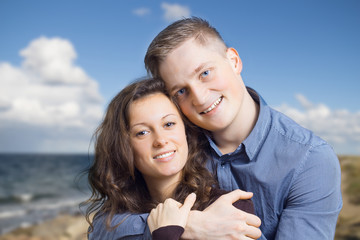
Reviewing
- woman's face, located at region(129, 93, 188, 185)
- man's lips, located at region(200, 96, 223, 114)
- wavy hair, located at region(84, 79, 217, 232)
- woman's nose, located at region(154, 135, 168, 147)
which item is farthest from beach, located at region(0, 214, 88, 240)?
man's lips, located at region(200, 96, 223, 114)

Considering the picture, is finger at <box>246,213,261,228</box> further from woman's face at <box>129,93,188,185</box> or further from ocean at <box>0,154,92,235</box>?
ocean at <box>0,154,92,235</box>

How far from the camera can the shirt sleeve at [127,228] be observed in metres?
2.25

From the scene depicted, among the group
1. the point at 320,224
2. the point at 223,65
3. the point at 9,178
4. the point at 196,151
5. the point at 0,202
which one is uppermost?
the point at 9,178

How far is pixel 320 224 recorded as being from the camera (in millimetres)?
2369

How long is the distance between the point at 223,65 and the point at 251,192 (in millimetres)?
917

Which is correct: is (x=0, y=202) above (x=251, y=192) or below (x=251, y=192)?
above

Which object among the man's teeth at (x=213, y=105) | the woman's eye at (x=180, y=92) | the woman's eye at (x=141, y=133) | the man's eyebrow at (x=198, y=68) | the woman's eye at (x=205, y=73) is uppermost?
the man's eyebrow at (x=198, y=68)

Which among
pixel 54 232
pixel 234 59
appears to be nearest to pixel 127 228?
pixel 234 59

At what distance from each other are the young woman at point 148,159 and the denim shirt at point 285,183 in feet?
0.57

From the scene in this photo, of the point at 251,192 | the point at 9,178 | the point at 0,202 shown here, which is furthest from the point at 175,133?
the point at 9,178

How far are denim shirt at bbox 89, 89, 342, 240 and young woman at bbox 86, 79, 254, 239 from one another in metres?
0.17

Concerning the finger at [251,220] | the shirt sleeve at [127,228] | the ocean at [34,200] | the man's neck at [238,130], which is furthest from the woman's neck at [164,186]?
the ocean at [34,200]

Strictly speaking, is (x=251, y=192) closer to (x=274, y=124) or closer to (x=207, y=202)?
(x=207, y=202)

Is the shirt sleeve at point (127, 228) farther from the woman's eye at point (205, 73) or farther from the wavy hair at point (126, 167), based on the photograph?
the woman's eye at point (205, 73)
